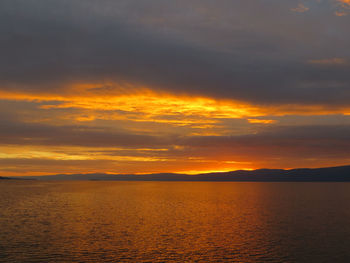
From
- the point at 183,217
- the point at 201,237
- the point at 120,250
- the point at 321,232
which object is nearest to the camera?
the point at 120,250

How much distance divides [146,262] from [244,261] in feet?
41.7

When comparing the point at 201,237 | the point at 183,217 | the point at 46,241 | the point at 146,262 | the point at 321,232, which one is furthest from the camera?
the point at 183,217

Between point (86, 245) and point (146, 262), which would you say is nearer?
point (146, 262)

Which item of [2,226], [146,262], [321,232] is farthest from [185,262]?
[2,226]

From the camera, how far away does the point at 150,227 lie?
71188 mm

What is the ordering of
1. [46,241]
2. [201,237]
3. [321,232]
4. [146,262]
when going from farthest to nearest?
[321,232]
[201,237]
[46,241]
[146,262]

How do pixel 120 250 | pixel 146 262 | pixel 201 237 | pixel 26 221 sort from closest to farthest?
pixel 146 262 → pixel 120 250 → pixel 201 237 → pixel 26 221

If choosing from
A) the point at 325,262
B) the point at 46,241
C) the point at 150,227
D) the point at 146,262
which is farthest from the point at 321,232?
the point at 46,241

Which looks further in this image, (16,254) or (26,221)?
(26,221)

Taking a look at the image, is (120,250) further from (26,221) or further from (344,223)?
(344,223)

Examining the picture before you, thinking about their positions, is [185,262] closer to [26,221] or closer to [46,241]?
[46,241]

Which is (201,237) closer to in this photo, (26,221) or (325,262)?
(325,262)

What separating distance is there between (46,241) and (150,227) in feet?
73.3

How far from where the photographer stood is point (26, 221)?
251ft
